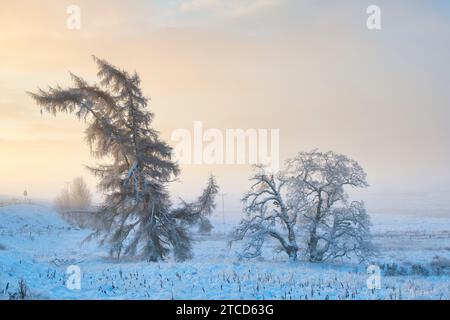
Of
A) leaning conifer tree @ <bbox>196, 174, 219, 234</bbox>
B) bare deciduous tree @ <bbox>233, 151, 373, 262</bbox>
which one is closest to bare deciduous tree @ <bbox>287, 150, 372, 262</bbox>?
bare deciduous tree @ <bbox>233, 151, 373, 262</bbox>

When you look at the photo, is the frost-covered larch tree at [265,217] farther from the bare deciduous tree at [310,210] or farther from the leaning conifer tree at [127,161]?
the leaning conifer tree at [127,161]

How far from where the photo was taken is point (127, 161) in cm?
2172

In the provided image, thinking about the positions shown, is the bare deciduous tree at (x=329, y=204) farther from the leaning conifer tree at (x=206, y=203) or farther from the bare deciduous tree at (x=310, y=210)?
the leaning conifer tree at (x=206, y=203)

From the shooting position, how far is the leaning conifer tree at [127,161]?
20.6 metres

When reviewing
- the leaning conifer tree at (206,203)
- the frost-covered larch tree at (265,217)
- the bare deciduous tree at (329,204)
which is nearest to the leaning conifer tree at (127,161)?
the leaning conifer tree at (206,203)

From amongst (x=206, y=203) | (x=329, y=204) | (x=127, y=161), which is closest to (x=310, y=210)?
(x=329, y=204)

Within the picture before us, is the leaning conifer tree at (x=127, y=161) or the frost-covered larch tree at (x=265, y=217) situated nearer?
the leaning conifer tree at (x=127, y=161)

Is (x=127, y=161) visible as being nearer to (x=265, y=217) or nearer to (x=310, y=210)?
(x=265, y=217)

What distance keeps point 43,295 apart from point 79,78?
1276 cm

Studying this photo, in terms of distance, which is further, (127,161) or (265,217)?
(265,217)

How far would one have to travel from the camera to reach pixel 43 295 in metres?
11.2

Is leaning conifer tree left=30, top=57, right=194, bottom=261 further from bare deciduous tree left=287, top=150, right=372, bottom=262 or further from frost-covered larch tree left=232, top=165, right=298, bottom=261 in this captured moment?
bare deciduous tree left=287, top=150, right=372, bottom=262
